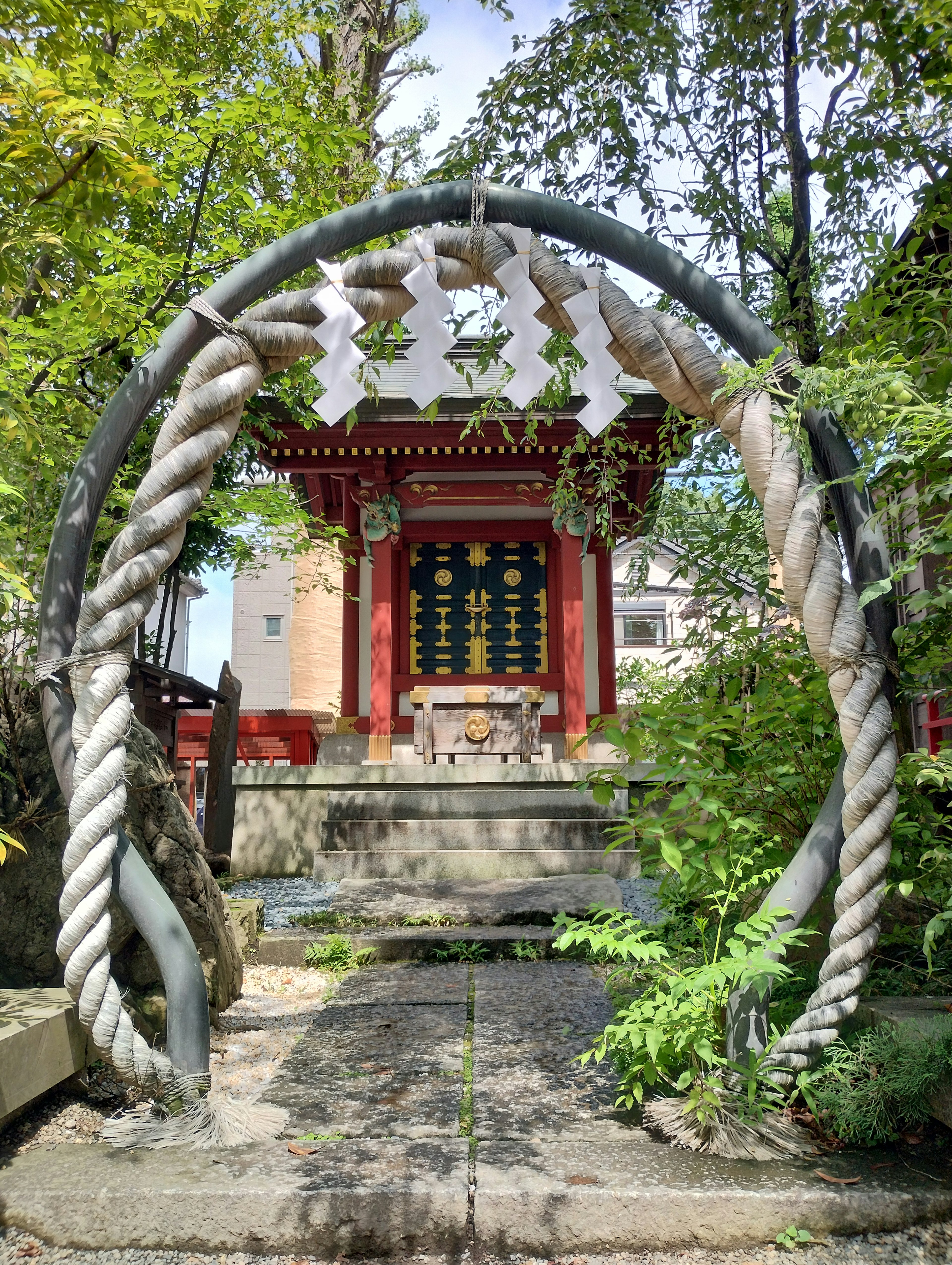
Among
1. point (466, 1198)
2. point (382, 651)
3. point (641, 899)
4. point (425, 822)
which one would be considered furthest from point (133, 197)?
point (382, 651)

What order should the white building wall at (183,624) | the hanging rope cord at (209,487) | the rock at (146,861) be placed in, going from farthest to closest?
1. the white building wall at (183,624)
2. the rock at (146,861)
3. the hanging rope cord at (209,487)

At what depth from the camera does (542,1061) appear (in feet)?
8.50

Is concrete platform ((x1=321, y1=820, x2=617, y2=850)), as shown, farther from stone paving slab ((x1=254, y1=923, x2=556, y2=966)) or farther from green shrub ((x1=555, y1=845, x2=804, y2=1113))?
green shrub ((x1=555, y1=845, x2=804, y2=1113))

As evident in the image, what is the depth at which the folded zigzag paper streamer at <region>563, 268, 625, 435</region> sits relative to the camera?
2.39 metres

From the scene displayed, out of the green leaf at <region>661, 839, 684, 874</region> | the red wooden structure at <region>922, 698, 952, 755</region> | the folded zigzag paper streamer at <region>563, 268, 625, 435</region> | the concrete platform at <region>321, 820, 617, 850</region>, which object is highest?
the folded zigzag paper streamer at <region>563, 268, 625, 435</region>

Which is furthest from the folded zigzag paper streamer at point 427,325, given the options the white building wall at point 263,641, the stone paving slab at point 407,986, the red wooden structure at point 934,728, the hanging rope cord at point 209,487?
the white building wall at point 263,641

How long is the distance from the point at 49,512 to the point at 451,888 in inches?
114

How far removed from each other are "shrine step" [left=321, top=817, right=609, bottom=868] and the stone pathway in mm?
3920

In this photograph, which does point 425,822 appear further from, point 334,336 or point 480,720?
point 334,336

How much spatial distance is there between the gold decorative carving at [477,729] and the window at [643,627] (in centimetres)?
1948

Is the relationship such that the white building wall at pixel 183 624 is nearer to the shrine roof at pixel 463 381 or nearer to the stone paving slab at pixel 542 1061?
the shrine roof at pixel 463 381

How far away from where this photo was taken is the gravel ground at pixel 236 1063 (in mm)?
2180

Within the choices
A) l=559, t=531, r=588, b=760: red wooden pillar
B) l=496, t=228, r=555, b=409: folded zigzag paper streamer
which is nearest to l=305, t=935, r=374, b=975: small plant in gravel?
l=496, t=228, r=555, b=409: folded zigzag paper streamer

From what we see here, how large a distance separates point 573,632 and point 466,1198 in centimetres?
815
